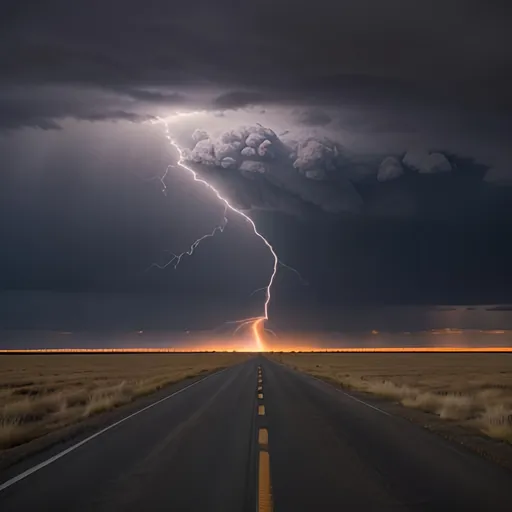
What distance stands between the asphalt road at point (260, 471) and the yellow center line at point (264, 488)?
0.03m

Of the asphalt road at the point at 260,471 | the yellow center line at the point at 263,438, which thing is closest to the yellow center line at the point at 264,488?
the asphalt road at the point at 260,471

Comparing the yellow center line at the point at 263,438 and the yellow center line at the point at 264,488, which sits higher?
the yellow center line at the point at 263,438

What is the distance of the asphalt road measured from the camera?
7.10 m

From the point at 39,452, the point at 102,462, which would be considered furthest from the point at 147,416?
the point at 102,462

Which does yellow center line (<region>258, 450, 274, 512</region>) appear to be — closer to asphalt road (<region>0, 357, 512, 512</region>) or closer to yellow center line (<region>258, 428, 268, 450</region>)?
asphalt road (<region>0, 357, 512, 512</region>)

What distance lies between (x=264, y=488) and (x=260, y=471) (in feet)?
3.68

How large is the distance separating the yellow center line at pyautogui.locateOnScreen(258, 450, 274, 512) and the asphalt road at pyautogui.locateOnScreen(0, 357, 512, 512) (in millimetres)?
26

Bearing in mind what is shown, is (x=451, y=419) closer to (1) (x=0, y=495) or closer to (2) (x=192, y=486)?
(2) (x=192, y=486)

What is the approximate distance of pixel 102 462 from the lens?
31.6ft

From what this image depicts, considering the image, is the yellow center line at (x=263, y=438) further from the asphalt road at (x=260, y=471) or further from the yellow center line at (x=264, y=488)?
the yellow center line at (x=264, y=488)

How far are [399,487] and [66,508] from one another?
388 cm

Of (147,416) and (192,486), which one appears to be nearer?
(192,486)

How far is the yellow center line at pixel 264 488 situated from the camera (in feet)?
22.4

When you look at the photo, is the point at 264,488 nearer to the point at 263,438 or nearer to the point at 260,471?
the point at 260,471
